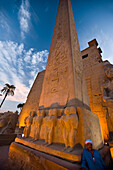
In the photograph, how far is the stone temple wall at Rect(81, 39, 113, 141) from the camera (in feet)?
12.8

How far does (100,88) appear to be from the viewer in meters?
4.99

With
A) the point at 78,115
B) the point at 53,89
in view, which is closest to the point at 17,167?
the point at 78,115

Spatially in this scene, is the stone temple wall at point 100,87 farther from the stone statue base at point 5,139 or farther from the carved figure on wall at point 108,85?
the stone statue base at point 5,139

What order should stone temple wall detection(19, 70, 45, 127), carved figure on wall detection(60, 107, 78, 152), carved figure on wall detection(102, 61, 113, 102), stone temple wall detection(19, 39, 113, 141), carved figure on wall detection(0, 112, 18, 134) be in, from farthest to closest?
stone temple wall detection(19, 70, 45, 127)
carved figure on wall detection(0, 112, 18, 134)
carved figure on wall detection(102, 61, 113, 102)
stone temple wall detection(19, 39, 113, 141)
carved figure on wall detection(60, 107, 78, 152)

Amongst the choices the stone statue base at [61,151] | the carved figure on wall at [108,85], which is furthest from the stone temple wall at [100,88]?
the stone statue base at [61,151]

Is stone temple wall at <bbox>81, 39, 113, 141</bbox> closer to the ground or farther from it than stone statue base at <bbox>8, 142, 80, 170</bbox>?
farther from it

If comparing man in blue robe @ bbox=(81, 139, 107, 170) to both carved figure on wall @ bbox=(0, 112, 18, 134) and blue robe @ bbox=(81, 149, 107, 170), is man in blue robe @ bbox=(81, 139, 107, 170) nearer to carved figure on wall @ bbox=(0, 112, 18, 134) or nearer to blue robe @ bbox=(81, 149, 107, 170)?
blue robe @ bbox=(81, 149, 107, 170)

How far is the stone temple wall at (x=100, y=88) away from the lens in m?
3.91

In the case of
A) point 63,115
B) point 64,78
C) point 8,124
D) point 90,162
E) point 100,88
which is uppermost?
point 100,88

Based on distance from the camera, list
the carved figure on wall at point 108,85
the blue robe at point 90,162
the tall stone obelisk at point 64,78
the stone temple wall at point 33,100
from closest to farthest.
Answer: the blue robe at point 90,162 → the tall stone obelisk at point 64,78 → the carved figure on wall at point 108,85 → the stone temple wall at point 33,100

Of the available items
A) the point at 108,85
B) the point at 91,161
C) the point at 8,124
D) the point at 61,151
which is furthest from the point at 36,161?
the point at 8,124

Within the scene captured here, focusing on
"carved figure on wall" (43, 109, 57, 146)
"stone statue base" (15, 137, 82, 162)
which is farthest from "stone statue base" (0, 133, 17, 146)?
"carved figure on wall" (43, 109, 57, 146)

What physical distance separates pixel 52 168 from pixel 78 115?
0.84 meters

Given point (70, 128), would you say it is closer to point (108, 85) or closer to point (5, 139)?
point (5, 139)
